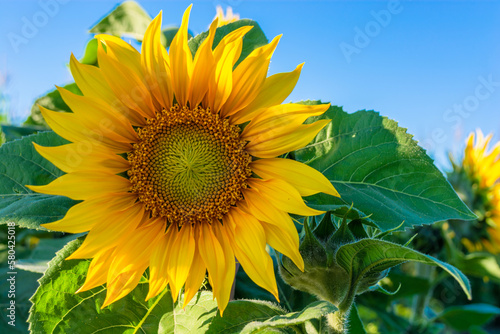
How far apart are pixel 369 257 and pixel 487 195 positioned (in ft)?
5.49

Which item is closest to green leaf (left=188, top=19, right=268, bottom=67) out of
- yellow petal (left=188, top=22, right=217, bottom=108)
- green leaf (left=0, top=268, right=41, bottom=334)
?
yellow petal (left=188, top=22, right=217, bottom=108)

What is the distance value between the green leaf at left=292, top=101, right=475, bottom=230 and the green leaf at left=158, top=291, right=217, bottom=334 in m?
0.22

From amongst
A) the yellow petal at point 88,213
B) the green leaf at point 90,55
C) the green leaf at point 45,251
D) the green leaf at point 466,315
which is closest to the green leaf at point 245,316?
the yellow petal at point 88,213

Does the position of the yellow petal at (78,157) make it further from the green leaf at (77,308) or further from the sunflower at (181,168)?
the green leaf at (77,308)

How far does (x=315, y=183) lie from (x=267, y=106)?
137 mm

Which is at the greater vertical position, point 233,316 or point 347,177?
point 347,177

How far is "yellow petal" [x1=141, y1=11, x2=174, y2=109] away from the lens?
0.69 m

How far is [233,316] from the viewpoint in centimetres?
70

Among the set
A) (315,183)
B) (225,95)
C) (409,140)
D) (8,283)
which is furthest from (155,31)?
(8,283)

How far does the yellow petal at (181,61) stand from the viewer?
26.4 inches

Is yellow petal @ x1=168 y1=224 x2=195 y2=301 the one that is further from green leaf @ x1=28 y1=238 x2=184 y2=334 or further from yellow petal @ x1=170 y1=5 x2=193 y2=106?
yellow petal @ x1=170 y1=5 x2=193 y2=106

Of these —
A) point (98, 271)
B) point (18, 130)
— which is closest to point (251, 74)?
point (98, 271)

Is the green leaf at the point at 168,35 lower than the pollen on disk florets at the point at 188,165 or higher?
higher

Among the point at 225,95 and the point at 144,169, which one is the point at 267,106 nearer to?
the point at 225,95
